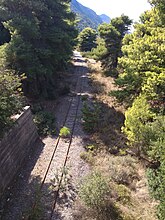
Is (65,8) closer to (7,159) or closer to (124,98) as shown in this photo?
(124,98)

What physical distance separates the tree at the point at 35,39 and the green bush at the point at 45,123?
3.40 m

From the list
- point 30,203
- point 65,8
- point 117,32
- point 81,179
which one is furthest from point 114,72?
point 30,203

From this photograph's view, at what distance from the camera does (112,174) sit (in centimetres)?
1319

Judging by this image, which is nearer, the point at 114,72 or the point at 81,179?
Answer: the point at 81,179

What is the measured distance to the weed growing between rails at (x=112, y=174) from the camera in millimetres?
10625

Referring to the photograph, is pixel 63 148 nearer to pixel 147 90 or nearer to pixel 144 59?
pixel 147 90

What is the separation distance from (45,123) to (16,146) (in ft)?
18.0

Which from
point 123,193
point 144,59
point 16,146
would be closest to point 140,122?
point 123,193

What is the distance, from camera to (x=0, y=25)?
87.7 ft

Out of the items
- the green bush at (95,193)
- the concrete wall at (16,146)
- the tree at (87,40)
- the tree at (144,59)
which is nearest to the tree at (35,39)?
the concrete wall at (16,146)

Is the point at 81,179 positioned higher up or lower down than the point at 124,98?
lower down

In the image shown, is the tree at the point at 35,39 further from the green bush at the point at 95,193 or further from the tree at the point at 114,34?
the green bush at the point at 95,193

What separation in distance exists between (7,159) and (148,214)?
6.49 m

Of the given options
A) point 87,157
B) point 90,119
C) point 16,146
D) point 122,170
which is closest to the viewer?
point 122,170
